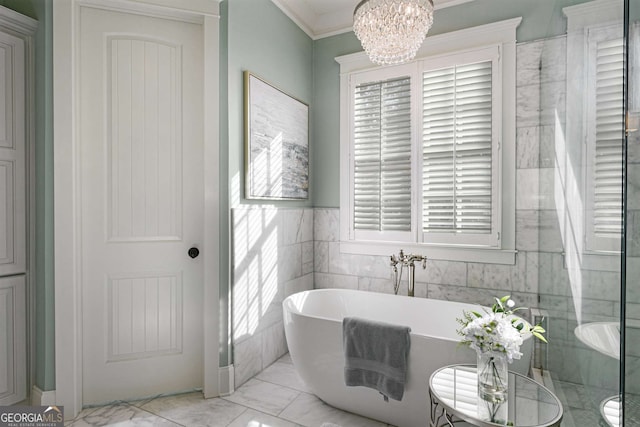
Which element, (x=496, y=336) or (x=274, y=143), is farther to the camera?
(x=274, y=143)

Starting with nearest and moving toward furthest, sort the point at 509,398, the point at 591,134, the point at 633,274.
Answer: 1. the point at 633,274
2. the point at 591,134
3. the point at 509,398

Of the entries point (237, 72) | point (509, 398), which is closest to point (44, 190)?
point (237, 72)

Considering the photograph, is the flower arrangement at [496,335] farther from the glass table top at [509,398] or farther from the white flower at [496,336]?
the glass table top at [509,398]

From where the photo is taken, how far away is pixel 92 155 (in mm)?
2068

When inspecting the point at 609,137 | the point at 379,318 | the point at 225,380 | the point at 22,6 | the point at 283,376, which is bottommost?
the point at 283,376

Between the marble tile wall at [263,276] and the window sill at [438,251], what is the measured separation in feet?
1.56

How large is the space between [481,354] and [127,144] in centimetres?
227

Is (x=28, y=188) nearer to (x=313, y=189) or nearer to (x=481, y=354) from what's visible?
(x=313, y=189)

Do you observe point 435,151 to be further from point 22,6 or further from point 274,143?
point 22,6

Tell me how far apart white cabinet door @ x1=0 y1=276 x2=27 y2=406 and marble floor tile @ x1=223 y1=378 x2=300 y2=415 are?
1203 millimetres

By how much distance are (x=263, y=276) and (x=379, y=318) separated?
960 millimetres

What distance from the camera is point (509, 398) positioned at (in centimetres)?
141

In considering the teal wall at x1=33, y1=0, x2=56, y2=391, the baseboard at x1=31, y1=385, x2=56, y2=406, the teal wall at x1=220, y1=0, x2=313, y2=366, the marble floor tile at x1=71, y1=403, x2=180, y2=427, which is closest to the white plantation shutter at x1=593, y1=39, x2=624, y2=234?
the teal wall at x1=220, y1=0, x2=313, y2=366

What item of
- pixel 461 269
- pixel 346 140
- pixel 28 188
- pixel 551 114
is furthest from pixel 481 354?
pixel 28 188
